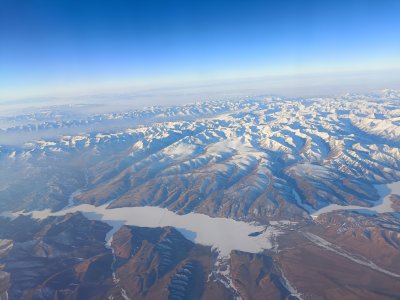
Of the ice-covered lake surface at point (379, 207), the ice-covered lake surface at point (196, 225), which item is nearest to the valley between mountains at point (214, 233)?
the ice-covered lake surface at point (196, 225)

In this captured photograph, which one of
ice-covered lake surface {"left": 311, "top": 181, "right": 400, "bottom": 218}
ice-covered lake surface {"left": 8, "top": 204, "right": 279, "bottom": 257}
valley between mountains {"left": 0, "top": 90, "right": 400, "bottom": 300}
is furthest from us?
ice-covered lake surface {"left": 311, "top": 181, "right": 400, "bottom": 218}

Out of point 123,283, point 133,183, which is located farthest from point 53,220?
point 123,283

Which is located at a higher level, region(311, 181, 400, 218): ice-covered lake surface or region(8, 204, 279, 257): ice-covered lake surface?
Result: region(8, 204, 279, 257): ice-covered lake surface

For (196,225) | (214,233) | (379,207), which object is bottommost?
(379,207)

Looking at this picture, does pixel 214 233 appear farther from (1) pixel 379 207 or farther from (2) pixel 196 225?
(1) pixel 379 207

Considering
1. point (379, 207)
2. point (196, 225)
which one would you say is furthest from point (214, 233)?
point (379, 207)

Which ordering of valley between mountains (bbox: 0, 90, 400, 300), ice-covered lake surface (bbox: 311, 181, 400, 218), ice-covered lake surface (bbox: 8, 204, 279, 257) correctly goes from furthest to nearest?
1. ice-covered lake surface (bbox: 311, 181, 400, 218)
2. ice-covered lake surface (bbox: 8, 204, 279, 257)
3. valley between mountains (bbox: 0, 90, 400, 300)

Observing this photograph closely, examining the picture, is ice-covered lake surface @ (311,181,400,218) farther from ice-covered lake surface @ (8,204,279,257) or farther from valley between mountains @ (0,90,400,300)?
ice-covered lake surface @ (8,204,279,257)

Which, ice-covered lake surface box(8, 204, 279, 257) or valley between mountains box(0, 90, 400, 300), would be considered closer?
valley between mountains box(0, 90, 400, 300)

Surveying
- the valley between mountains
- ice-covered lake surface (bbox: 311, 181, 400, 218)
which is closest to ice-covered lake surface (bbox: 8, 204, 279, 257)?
the valley between mountains
